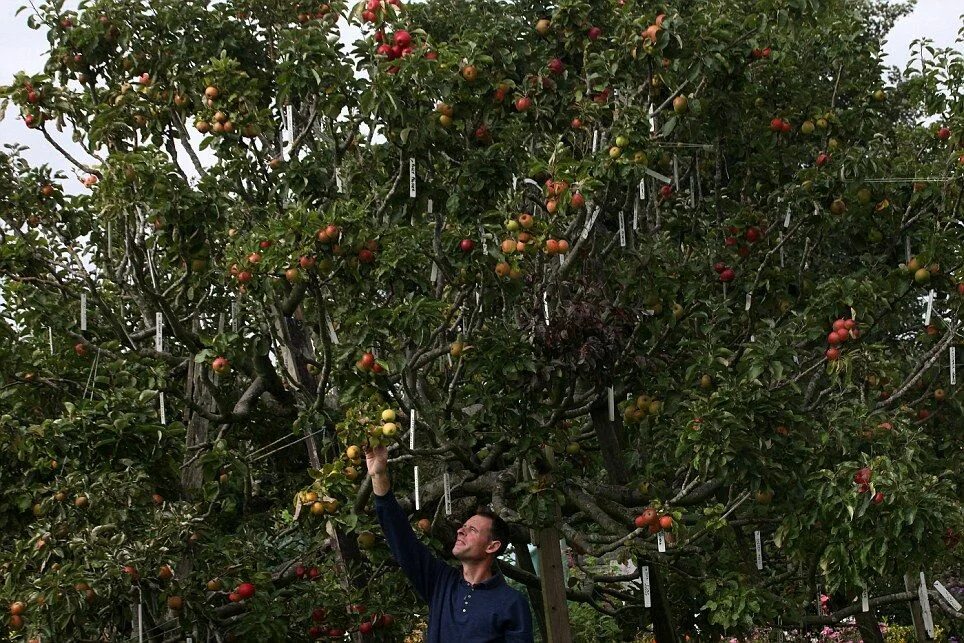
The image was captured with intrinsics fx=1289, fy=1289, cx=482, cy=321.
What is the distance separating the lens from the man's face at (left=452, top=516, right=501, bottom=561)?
12.7 ft

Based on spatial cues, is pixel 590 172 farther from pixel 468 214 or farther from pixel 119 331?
pixel 119 331

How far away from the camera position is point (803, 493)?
5.91 m

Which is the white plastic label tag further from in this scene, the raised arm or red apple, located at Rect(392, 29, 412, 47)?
the raised arm

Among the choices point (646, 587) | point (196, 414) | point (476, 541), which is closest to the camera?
point (476, 541)

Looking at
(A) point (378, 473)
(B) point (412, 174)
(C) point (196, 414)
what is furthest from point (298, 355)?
(A) point (378, 473)

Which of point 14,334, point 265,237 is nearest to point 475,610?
point 265,237

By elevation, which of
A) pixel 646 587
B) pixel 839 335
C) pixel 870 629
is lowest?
pixel 870 629

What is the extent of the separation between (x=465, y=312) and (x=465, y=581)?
7.71 feet

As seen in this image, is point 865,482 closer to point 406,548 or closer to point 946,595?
point 946,595

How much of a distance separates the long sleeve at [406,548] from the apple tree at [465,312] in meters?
1.22

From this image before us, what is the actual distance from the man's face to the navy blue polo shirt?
0.09 meters

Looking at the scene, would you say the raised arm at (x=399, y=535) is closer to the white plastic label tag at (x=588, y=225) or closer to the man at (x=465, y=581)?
the man at (x=465, y=581)

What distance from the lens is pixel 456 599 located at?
392 centimetres

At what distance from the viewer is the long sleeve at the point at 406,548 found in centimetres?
395
